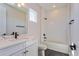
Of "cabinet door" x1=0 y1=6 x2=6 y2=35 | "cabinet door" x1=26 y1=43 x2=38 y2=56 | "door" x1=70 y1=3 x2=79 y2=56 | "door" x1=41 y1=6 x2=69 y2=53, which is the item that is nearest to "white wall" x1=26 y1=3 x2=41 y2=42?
"door" x1=41 y1=6 x2=69 y2=53

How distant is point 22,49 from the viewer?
1519mm

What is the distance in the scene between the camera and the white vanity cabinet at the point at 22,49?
1.25m

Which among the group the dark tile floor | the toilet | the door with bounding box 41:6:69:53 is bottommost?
the dark tile floor

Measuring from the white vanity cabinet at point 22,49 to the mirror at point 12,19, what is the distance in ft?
0.82

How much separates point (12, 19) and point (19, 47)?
0.51 m

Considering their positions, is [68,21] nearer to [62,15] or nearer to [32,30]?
[62,15]

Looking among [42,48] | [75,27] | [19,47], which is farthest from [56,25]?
[19,47]

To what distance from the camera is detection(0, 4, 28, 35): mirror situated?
5.18ft

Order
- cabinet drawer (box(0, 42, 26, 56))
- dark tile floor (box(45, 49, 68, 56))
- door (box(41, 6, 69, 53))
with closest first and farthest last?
cabinet drawer (box(0, 42, 26, 56)), dark tile floor (box(45, 49, 68, 56)), door (box(41, 6, 69, 53))

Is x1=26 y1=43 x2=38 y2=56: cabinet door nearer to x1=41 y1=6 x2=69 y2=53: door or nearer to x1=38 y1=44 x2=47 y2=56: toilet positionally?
x1=38 y1=44 x2=47 y2=56: toilet

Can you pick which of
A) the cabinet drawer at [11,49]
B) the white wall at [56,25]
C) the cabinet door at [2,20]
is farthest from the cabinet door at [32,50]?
the cabinet door at [2,20]

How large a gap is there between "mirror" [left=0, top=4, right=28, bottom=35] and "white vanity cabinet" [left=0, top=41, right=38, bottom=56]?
250 millimetres

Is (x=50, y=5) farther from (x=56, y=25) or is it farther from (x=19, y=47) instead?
(x=19, y=47)

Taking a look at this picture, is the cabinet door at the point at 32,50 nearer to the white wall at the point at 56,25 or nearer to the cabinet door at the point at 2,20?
the white wall at the point at 56,25
